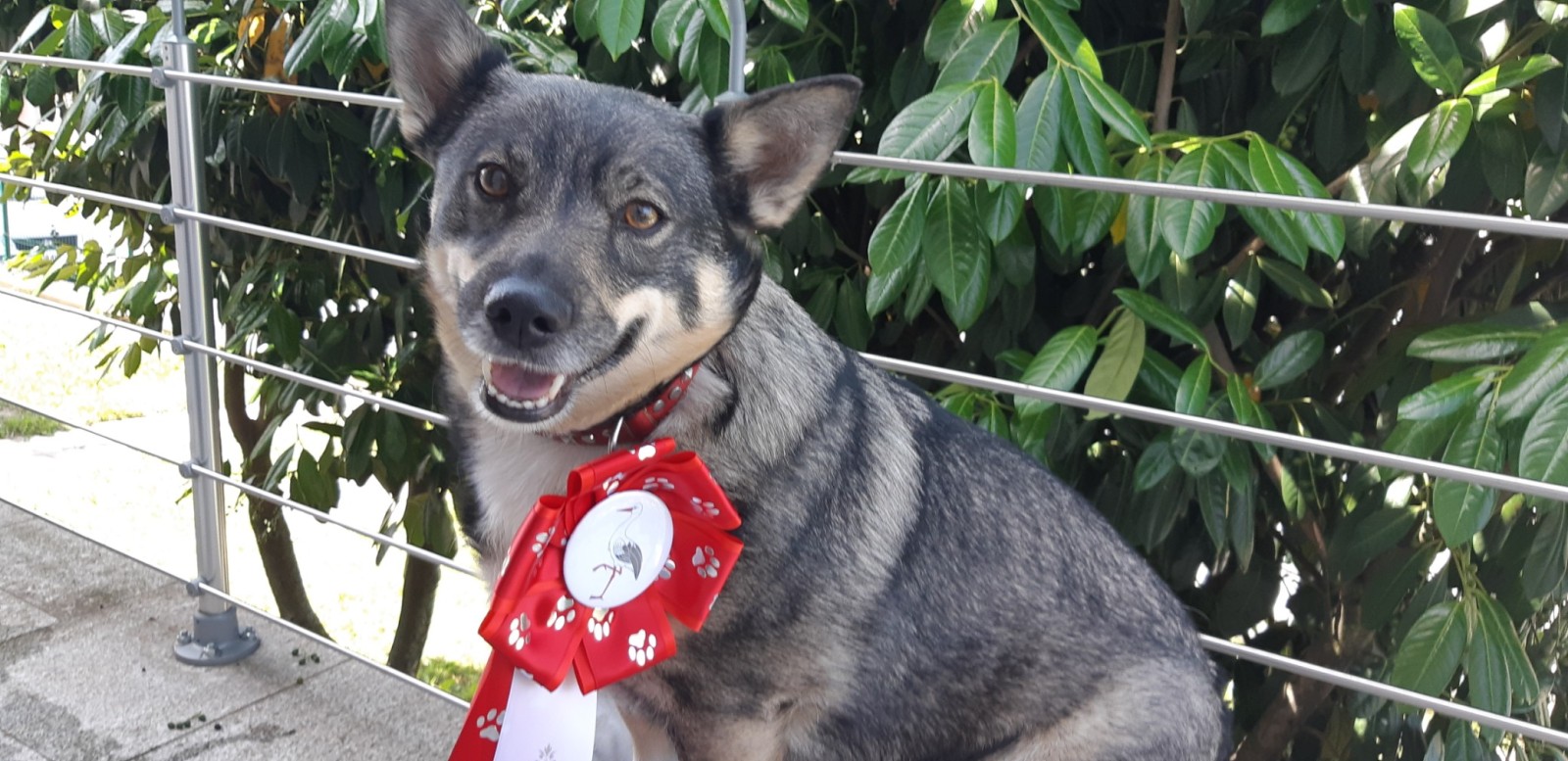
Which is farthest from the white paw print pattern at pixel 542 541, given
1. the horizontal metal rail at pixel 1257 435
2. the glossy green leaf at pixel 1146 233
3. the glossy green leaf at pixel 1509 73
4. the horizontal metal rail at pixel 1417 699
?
the glossy green leaf at pixel 1509 73

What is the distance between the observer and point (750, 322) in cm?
174

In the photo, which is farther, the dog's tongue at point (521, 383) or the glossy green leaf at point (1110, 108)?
the glossy green leaf at point (1110, 108)

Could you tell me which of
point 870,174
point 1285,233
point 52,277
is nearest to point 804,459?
point 870,174

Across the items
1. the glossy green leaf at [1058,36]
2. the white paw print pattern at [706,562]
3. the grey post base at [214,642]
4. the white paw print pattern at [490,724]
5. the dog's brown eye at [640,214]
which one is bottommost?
the grey post base at [214,642]

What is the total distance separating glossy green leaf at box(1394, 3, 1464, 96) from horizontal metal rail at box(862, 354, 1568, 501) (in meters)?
0.51

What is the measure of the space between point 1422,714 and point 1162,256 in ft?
3.69

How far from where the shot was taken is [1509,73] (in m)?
1.66

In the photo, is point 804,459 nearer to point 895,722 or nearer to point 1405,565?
point 895,722

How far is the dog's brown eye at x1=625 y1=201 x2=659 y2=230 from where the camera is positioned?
157 centimetres

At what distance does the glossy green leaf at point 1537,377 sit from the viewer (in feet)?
4.94

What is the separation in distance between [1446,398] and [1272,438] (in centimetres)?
22

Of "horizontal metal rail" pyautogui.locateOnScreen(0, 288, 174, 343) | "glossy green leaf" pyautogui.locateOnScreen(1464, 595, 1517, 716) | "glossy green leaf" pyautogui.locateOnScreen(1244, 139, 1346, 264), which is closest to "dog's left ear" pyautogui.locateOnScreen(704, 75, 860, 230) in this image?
"glossy green leaf" pyautogui.locateOnScreen(1244, 139, 1346, 264)

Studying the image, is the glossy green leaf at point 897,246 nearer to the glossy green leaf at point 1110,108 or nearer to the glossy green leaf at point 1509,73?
the glossy green leaf at point 1110,108

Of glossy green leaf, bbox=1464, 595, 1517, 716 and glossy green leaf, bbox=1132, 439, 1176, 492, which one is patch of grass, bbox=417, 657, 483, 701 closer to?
glossy green leaf, bbox=1132, 439, 1176, 492
